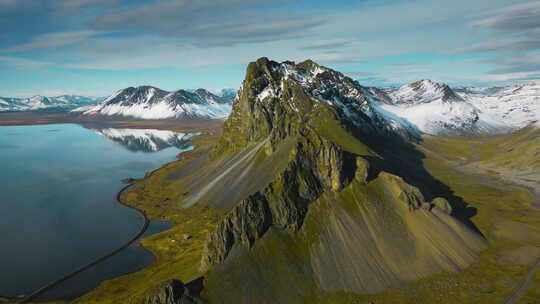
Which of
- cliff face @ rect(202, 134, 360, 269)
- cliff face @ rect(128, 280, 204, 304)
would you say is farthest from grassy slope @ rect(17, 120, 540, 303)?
cliff face @ rect(128, 280, 204, 304)

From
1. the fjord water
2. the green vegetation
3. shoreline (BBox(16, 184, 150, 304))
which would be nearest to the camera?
the green vegetation

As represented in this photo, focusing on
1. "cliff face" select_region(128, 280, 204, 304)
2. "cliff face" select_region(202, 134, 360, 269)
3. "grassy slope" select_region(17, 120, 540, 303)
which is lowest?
"grassy slope" select_region(17, 120, 540, 303)

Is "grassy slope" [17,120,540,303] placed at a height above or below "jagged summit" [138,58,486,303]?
below

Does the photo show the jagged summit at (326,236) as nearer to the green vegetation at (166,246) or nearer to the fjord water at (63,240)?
the green vegetation at (166,246)

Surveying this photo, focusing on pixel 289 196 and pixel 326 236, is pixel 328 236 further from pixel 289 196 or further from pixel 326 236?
pixel 289 196

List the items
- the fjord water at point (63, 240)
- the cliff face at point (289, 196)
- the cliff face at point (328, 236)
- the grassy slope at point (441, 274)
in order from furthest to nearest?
1. the fjord water at point (63, 240)
2. the cliff face at point (289, 196)
3. the cliff face at point (328, 236)
4. the grassy slope at point (441, 274)

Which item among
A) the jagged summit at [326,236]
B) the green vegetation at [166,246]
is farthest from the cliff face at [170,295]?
the green vegetation at [166,246]

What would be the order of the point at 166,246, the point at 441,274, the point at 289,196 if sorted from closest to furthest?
the point at 441,274 < the point at 289,196 < the point at 166,246

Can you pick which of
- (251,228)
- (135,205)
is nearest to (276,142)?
(135,205)

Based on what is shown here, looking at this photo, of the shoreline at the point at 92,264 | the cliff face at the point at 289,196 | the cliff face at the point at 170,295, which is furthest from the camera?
the shoreline at the point at 92,264

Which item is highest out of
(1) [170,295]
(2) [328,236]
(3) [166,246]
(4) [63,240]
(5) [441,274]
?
(2) [328,236]

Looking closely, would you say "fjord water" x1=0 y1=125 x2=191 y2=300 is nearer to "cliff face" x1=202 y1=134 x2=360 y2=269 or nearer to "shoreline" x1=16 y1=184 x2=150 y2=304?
"shoreline" x1=16 y1=184 x2=150 y2=304

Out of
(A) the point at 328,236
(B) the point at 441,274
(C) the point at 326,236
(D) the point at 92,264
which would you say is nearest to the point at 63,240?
(D) the point at 92,264

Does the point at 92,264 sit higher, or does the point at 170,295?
the point at 170,295
